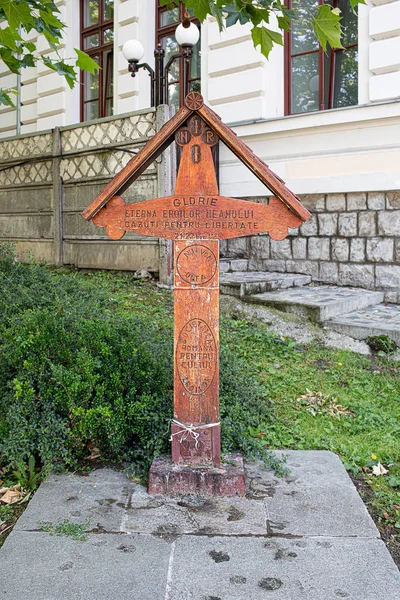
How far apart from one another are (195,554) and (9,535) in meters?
0.82

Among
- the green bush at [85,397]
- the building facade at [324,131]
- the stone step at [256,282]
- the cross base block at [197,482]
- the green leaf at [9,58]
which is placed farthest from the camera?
the building facade at [324,131]

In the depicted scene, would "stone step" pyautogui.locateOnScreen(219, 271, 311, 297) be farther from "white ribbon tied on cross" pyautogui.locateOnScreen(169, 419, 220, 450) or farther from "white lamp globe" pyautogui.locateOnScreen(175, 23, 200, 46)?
"white ribbon tied on cross" pyautogui.locateOnScreen(169, 419, 220, 450)

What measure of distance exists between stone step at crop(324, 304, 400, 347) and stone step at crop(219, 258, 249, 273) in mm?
2330

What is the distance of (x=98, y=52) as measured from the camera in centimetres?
1187

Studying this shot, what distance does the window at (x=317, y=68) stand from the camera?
8.37 metres

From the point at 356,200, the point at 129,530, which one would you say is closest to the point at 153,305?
the point at 356,200

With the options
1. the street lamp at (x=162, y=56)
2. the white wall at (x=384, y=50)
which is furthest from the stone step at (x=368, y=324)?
the street lamp at (x=162, y=56)

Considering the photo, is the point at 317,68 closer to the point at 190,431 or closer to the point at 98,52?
the point at 98,52

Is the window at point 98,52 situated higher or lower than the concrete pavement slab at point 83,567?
higher

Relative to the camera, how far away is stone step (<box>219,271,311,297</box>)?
22.3 feet

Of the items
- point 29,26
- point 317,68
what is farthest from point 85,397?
point 317,68

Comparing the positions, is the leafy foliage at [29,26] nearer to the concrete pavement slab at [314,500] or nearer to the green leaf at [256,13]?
the green leaf at [256,13]

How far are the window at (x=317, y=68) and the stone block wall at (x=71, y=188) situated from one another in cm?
252

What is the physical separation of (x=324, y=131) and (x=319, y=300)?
269 centimetres
